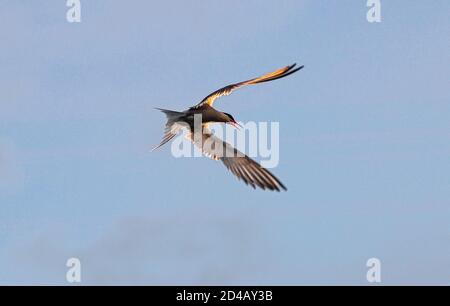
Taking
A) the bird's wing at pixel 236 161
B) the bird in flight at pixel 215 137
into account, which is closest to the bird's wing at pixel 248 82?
the bird in flight at pixel 215 137

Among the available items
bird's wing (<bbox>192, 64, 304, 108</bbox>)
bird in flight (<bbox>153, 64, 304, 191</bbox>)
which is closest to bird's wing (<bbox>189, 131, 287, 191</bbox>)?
bird in flight (<bbox>153, 64, 304, 191</bbox>)

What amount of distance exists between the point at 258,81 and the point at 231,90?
2.51 ft

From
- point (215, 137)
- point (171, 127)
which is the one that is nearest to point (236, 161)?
point (215, 137)

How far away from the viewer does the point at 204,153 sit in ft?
60.3

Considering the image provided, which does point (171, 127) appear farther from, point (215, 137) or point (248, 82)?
point (248, 82)

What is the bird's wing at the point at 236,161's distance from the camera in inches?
650

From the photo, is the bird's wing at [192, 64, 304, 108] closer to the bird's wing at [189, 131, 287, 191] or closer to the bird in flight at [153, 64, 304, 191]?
the bird in flight at [153, 64, 304, 191]

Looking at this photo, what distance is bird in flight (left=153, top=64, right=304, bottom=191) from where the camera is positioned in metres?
17.2

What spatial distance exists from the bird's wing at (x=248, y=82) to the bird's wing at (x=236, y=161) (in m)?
1.10

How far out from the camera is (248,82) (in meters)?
19.3

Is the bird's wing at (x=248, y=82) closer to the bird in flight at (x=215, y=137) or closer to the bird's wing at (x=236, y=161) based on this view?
the bird in flight at (x=215, y=137)
